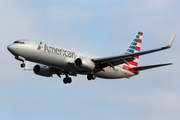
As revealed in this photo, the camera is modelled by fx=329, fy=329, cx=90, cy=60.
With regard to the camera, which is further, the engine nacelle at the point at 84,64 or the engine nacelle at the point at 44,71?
the engine nacelle at the point at 44,71

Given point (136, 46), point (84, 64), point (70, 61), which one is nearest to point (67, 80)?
point (70, 61)

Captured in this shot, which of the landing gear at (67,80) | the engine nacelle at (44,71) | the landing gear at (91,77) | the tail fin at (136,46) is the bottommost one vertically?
the landing gear at (91,77)

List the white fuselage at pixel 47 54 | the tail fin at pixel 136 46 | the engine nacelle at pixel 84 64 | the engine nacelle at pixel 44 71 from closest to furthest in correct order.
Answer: the white fuselage at pixel 47 54 → the engine nacelle at pixel 84 64 → the engine nacelle at pixel 44 71 → the tail fin at pixel 136 46

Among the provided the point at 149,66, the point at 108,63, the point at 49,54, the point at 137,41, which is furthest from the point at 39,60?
the point at 137,41

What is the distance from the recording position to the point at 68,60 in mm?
44031

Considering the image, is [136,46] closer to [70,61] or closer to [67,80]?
[67,80]

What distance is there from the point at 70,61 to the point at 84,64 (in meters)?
2.08

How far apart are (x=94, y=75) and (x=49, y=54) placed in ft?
26.0

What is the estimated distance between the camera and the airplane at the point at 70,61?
41.3 meters

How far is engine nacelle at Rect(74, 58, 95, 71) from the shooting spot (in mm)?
43256

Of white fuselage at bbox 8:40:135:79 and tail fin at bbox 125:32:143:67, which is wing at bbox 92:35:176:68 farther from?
tail fin at bbox 125:32:143:67

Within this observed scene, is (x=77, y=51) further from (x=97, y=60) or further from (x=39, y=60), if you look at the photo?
(x=39, y=60)

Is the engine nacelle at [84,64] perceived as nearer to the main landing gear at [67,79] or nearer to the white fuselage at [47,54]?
the white fuselage at [47,54]

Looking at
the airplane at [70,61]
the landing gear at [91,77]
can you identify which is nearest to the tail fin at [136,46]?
the airplane at [70,61]
